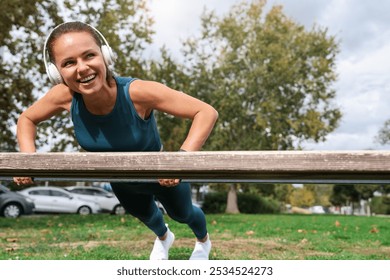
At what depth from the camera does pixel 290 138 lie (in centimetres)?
2944

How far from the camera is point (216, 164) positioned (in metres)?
2.10

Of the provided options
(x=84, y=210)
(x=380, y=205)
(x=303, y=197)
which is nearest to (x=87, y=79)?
(x=84, y=210)

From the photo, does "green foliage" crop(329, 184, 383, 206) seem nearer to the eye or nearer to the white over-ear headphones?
the white over-ear headphones

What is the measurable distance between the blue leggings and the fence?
1337 mm

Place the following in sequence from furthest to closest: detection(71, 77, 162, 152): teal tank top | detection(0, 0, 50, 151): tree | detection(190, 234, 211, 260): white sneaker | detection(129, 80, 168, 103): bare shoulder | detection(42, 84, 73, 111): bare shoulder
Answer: detection(0, 0, 50, 151): tree
detection(190, 234, 211, 260): white sneaker
detection(42, 84, 73, 111): bare shoulder
detection(71, 77, 162, 152): teal tank top
detection(129, 80, 168, 103): bare shoulder

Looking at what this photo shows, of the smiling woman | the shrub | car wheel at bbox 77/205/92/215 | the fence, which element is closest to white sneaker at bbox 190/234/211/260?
the smiling woman

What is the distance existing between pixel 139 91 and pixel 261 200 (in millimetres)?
31176

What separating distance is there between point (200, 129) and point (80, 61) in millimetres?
709

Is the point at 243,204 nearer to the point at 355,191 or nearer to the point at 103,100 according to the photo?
the point at 355,191

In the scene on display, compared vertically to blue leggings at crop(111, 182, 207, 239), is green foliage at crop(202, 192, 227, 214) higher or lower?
lower

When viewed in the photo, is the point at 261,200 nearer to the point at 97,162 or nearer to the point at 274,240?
the point at 274,240

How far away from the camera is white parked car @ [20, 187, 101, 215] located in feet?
73.9

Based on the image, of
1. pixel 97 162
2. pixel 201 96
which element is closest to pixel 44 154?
pixel 97 162

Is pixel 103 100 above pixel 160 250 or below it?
above
